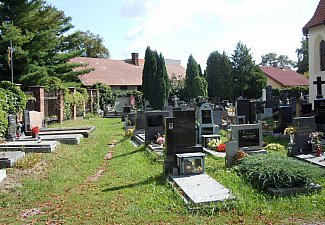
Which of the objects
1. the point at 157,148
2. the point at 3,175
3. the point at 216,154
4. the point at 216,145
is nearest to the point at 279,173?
the point at 216,154

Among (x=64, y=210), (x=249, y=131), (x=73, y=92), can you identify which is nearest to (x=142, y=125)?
(x=249, y=131)

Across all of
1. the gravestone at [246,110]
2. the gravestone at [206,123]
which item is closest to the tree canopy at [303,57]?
the gravestone at [246,110]

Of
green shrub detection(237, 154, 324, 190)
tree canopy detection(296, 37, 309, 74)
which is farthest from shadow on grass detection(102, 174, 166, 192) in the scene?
tree canopy detection(296, 37, 309, 74)

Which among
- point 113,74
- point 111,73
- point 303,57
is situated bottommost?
point 113,74

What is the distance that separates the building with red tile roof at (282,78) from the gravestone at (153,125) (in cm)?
4104

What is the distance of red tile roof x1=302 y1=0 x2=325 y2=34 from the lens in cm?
2267

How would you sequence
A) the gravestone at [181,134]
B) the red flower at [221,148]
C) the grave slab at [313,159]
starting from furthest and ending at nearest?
the red flower at [221,148]
the gravestone at [181,134]
the grave slab at [313,159]

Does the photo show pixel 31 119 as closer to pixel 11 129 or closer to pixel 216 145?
pixel 11 129

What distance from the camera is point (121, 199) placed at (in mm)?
7105

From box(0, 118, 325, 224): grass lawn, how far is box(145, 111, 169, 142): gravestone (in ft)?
8.97

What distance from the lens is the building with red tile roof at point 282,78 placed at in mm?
53031

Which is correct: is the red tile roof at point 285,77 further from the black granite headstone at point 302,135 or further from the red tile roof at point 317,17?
the black granite headstone at point 302,135

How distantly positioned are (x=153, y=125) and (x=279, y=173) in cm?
772

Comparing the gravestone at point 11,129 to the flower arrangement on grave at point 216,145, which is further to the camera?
Result: the gravestone at point 11,129
